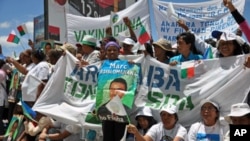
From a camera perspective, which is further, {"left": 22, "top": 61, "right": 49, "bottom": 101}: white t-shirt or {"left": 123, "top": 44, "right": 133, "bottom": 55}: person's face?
{"left": 22, "top": 61, "right": 49, "bottom": 101}: white t-shirt

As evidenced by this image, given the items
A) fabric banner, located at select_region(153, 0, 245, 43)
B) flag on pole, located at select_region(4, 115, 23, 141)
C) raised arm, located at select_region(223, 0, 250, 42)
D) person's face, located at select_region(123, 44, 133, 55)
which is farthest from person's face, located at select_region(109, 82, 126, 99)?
fabric banner, located at select_region(153, 0, 245, 43)

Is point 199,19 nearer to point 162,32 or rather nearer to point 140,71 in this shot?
point 162,32

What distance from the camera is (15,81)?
8336 millimetres

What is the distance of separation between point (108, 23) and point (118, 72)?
134 inches

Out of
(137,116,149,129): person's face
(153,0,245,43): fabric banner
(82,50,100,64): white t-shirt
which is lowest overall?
(137,116,149,129): person's face

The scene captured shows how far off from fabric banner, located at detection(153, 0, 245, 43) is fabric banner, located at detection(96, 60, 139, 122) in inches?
112

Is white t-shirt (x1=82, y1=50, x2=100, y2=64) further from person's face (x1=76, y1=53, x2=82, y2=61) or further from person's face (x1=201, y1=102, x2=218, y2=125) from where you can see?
person's face (x1=201, y1=102, x2=218, y2=125)

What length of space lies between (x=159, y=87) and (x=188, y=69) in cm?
51

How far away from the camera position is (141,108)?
237 inches

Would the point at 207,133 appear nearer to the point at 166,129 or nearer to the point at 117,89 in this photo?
the point at 166,129

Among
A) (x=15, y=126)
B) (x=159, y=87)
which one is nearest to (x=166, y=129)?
(x=159, y=87)

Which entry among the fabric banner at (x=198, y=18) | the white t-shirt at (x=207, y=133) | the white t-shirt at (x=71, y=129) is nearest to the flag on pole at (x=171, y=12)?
the fabric banner at (x=198, y=18)

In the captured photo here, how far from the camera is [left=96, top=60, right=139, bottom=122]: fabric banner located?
5766 millimetres

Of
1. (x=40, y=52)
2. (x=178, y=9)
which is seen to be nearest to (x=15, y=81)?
(x=40, y=52)
